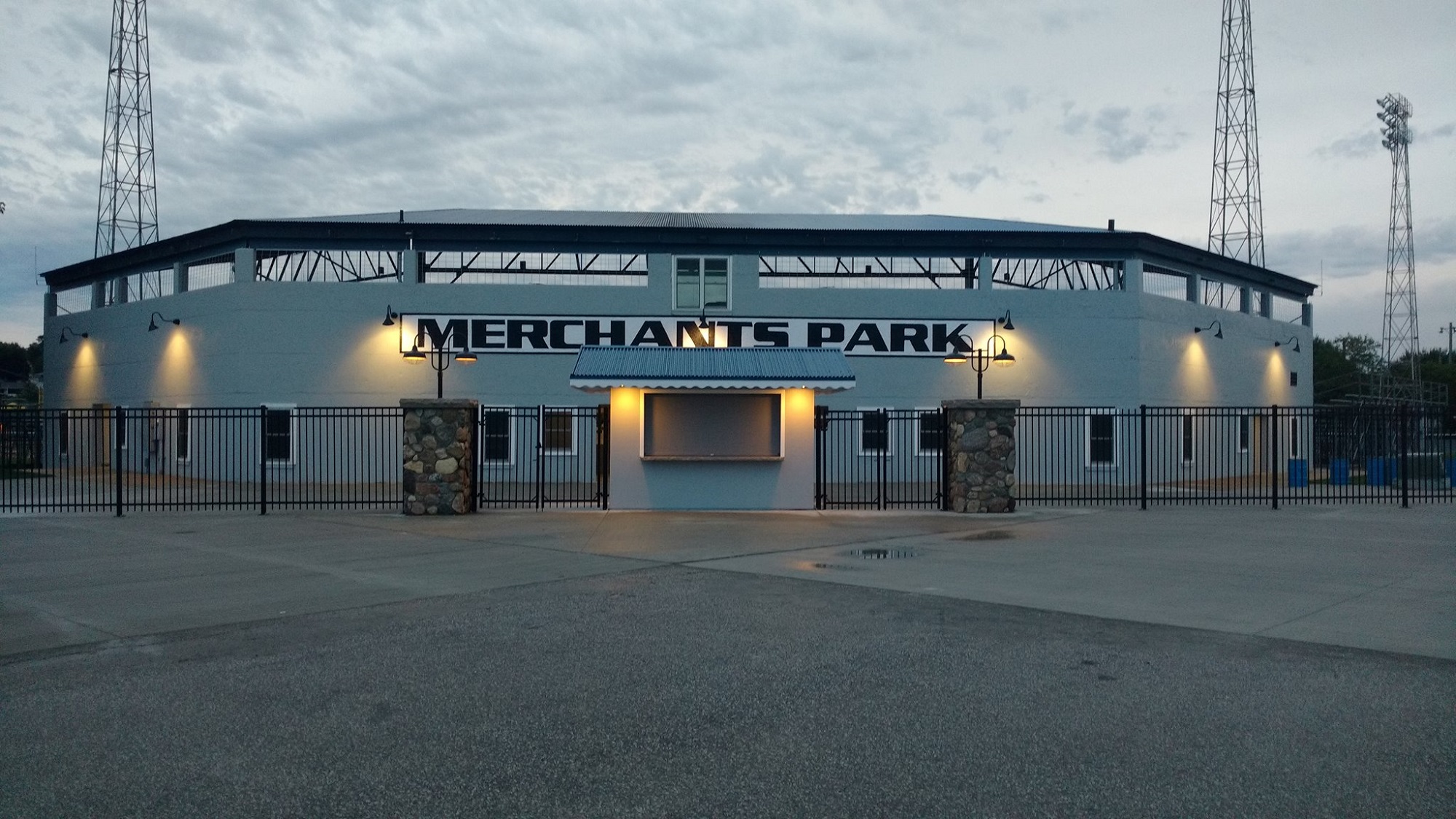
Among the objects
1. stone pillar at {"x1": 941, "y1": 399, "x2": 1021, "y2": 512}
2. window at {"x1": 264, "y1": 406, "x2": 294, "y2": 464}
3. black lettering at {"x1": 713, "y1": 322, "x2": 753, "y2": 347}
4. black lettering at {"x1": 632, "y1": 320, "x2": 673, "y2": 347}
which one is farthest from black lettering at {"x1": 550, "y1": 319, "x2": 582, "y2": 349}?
stone pillar at {"x1": 941, "y1": 399, "x2": 1021, "y2": 512}

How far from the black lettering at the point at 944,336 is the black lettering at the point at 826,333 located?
2.42 metres

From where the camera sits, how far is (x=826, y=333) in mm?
27453

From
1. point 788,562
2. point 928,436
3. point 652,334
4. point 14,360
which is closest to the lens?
point 788,562

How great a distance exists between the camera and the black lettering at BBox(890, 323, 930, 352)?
27594mm

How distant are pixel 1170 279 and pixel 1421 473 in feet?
26.7

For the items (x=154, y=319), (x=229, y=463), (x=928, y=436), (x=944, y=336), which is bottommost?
(x=229, y=463)

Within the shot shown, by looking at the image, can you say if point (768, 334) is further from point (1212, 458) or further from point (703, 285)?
point (1212, 458)

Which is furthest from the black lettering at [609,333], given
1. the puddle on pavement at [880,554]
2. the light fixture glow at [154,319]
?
the puddle on pavement at [880,554]

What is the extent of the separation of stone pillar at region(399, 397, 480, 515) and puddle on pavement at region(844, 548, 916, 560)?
7781 millimetres

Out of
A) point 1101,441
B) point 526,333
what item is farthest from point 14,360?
point 1101,441

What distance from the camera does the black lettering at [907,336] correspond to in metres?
27.6

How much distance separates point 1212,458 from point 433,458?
884 inches

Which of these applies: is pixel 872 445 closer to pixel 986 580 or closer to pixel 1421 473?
pixel 1421 473

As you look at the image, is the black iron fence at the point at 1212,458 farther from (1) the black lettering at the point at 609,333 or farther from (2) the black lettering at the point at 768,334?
(1) the black lettering at the point at 609,333
